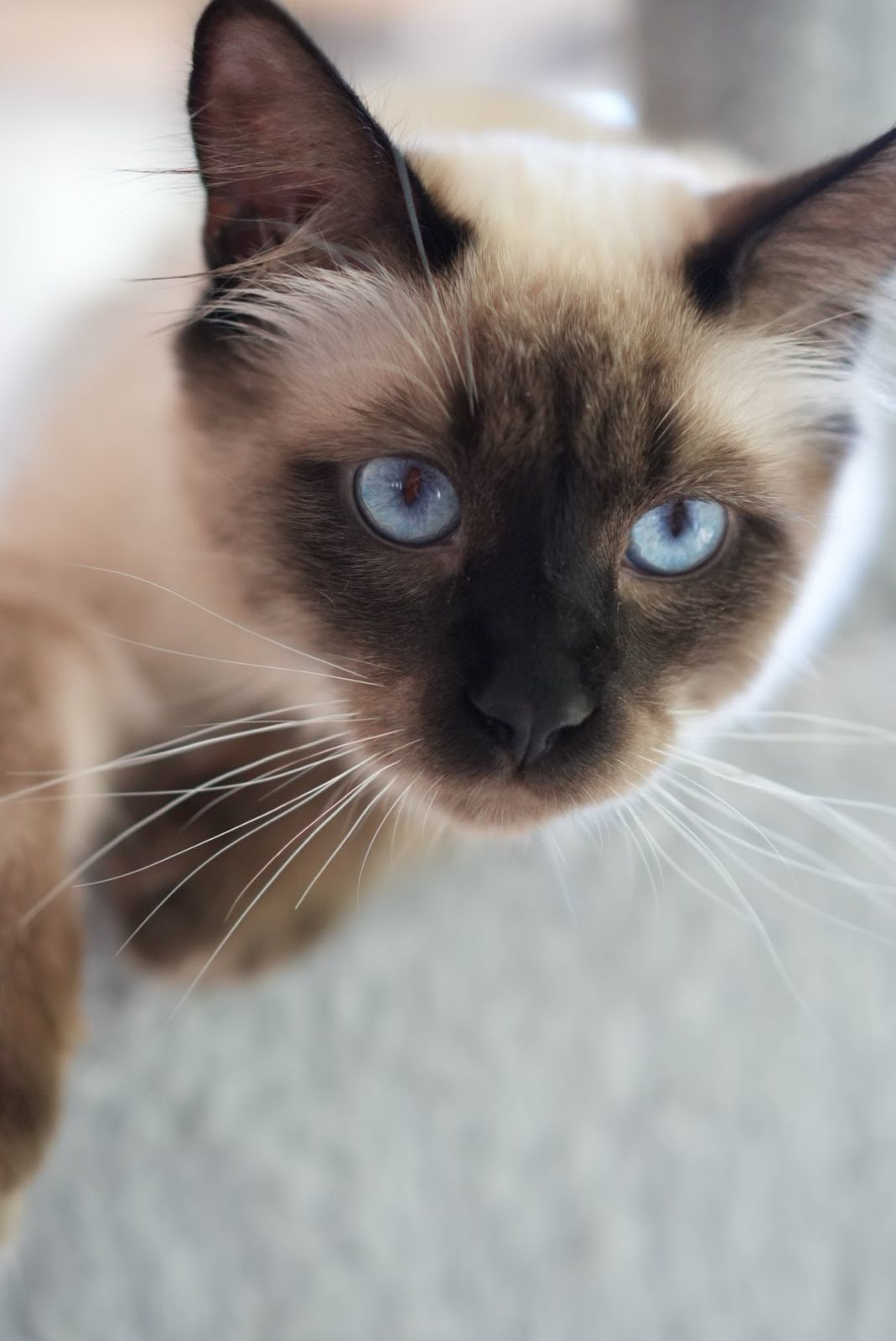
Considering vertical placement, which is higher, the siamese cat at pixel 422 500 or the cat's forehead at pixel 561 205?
the cat's forehead at pixel 561 205

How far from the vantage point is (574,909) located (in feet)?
3.86

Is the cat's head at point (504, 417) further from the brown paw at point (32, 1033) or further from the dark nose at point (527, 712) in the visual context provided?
the brown paw at point (32, 1033)

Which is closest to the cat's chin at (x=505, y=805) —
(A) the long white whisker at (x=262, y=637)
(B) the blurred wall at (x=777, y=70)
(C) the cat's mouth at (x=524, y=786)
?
(C) the cat's mouth at (x=524, y=786)

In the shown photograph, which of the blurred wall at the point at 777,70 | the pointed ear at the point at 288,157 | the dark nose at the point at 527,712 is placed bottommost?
the dark nose at the point at 527,712

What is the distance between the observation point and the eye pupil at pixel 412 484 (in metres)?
0.89

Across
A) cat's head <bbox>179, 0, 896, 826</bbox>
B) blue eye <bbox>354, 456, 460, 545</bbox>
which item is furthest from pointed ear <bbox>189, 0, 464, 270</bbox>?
blue eye <bbox>354, 456, 460, 545</bbox>

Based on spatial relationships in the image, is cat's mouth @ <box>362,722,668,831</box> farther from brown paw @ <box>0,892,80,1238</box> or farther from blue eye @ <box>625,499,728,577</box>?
brown paw @ <box>0,892,80,1238</box>

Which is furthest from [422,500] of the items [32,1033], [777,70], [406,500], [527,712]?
[777,70]

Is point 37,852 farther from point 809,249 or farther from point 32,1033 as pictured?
point 809,249

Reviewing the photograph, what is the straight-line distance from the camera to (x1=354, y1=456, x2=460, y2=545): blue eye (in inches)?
34.9

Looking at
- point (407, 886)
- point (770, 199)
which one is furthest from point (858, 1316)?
point (770, 199)

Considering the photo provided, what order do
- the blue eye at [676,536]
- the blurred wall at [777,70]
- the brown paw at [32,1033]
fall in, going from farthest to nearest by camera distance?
the blurred wall at [777,70]
the blue eye at [676,536]
the brown paw at [32,1033]

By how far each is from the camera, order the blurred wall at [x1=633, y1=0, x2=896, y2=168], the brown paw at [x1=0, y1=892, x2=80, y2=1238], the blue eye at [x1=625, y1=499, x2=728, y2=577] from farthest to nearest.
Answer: the blurred wall at [x1=633, y1=0, x2=896, y2=168] < the blue eye at [x1=625, y1=499, x2=728, y2=577] < the brown paw at [x1=0, y1=892, x2=80, y2=1238]

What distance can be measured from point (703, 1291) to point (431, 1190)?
267mm
